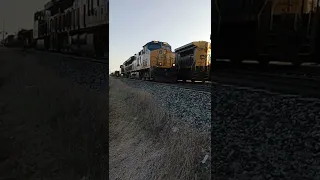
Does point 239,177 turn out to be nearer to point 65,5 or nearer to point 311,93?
point 311,93

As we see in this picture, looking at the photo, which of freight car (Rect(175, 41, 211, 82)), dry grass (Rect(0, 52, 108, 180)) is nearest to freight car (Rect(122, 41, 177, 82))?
freight car (Rect(175, 41, 211, 82))

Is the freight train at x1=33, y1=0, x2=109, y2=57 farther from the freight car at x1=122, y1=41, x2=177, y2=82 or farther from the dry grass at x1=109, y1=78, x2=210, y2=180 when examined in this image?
the freight car at x1=122, y1=41, x2=177, y2=82

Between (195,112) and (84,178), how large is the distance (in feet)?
6.38

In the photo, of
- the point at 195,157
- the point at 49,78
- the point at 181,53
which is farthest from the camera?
the point at 181,53

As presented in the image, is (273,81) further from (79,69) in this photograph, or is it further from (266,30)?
(79,69)

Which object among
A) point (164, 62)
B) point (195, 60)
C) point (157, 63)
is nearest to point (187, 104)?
point (195, 60)

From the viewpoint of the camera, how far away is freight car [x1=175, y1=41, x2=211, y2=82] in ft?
20.3

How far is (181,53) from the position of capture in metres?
6.89

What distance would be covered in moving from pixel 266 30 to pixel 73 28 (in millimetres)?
3745

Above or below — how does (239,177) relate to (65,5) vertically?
below

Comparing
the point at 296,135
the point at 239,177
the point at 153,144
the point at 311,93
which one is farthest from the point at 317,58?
the point at 153,144

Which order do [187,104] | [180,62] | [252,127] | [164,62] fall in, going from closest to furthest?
[252,127], [187,104], [180,62], [164,62]

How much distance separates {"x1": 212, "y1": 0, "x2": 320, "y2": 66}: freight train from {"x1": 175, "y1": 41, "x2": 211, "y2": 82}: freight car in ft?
0.96

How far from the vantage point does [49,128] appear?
199 inches
